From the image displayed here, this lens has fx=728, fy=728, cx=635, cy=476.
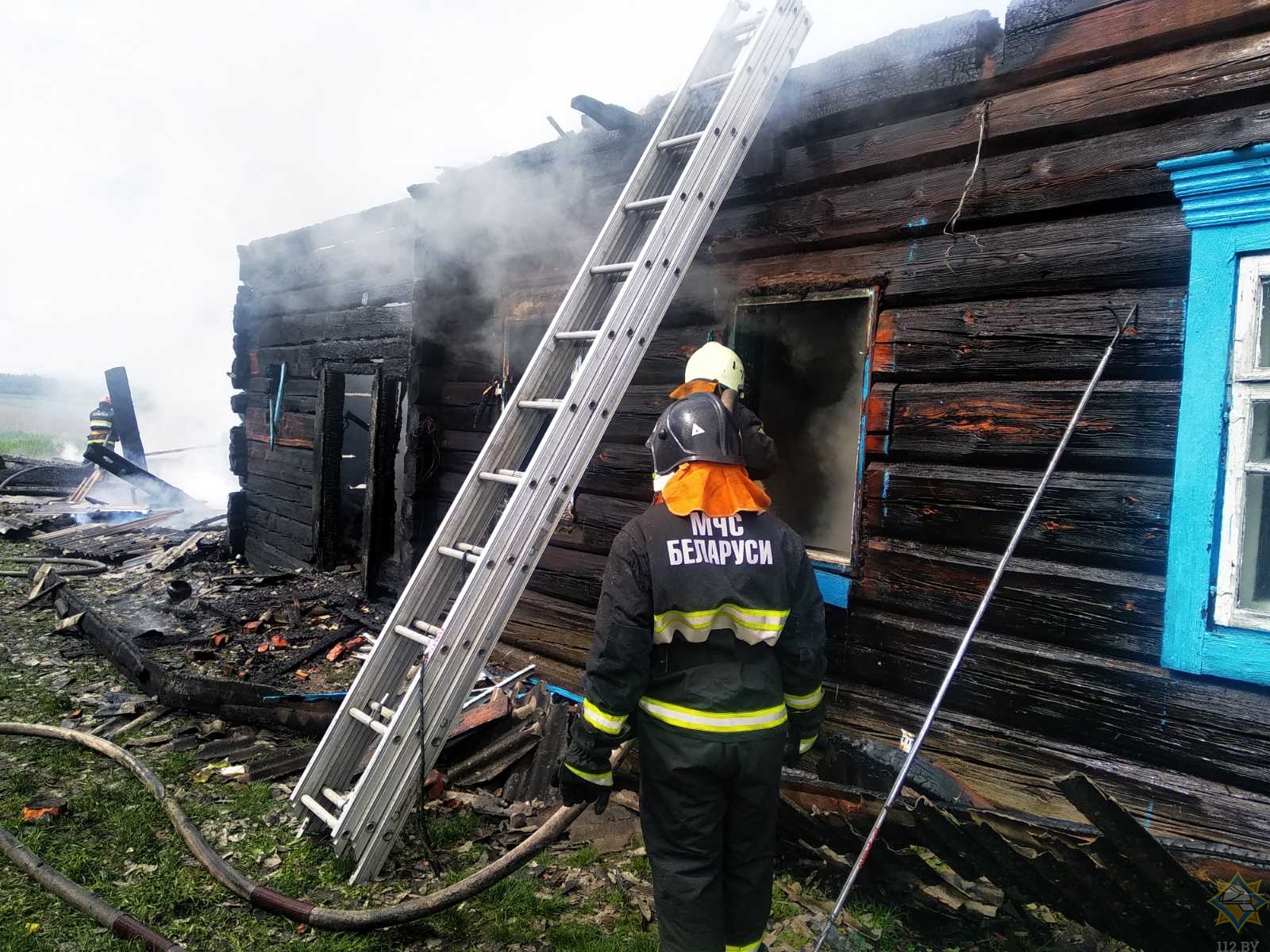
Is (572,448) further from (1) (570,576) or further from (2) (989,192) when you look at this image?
(2) (989,192)

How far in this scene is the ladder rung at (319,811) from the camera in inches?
127

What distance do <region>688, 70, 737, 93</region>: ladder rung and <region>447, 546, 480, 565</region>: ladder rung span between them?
9.48 ft

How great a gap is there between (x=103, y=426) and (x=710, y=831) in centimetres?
1568

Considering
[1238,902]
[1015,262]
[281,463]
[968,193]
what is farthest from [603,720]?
[281,463]

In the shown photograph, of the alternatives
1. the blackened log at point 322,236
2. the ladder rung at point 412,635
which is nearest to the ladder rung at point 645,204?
the ladder rung at point 412,635

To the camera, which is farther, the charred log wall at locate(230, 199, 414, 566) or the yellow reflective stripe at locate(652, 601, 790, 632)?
the charred log wall at locate(230, 199, 414, 566)

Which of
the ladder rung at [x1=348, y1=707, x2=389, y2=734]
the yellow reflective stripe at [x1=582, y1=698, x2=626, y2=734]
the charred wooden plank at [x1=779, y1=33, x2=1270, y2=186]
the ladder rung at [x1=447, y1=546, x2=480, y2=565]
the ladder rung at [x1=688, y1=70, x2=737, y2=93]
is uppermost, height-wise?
the ladder rung at [x1=688, y1=70, x2=737, y2=93]

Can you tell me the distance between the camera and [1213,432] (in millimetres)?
2699

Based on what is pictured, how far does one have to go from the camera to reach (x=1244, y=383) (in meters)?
2.66

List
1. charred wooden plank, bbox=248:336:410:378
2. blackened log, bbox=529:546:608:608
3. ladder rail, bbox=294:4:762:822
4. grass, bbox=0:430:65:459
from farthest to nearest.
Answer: grass, bbox=0:430:65:459
charred wooden plank, bbox=248:336:410:378
blackened log, bbox=529:546:608:608
ladder rail, bbox=294:4:762:822

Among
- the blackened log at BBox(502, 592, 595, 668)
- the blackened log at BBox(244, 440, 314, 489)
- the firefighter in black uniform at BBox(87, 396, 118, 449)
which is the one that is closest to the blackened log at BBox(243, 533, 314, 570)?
the blackened log at BBox(244, 440, 314, 489)

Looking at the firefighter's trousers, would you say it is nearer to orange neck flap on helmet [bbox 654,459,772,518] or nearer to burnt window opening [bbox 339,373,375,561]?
orange neck flap on helmet [bbox 654,459,772,518]

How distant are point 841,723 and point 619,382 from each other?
210cm

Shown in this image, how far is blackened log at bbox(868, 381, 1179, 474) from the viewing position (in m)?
2.90
